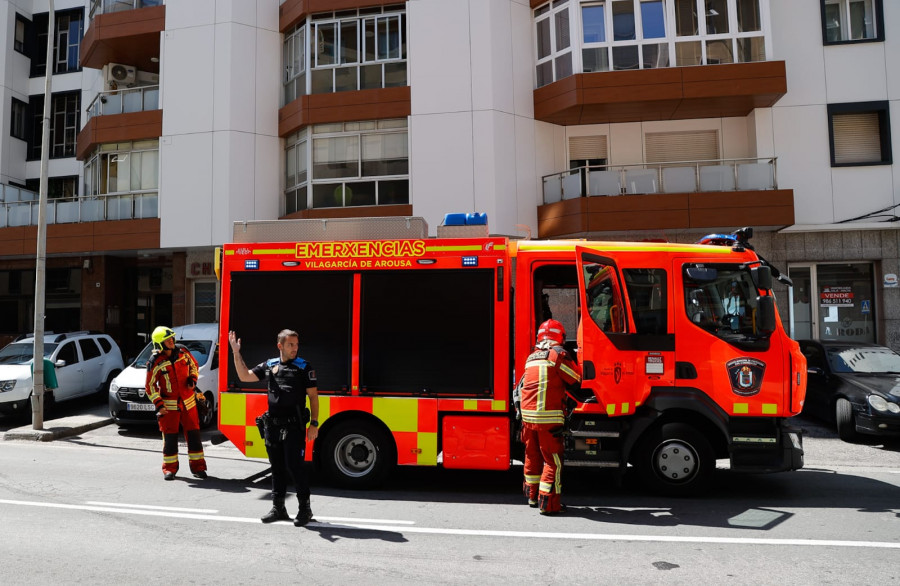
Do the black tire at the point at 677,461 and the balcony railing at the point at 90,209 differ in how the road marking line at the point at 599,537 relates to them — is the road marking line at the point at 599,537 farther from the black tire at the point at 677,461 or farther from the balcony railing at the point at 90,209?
the balcony railing at the point at 90,209

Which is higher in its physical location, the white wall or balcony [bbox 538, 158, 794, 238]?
the white wall

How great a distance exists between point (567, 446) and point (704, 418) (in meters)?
1.44

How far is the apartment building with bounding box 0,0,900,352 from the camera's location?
14625 mm

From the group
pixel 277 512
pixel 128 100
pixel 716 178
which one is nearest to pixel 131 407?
pixel 277 512

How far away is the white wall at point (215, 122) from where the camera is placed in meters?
16.6

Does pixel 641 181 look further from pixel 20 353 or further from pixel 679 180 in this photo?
pixel 20 353

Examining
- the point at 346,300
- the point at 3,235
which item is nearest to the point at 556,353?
the point at 346,300

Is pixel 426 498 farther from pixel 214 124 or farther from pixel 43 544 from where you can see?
pixel 214 124

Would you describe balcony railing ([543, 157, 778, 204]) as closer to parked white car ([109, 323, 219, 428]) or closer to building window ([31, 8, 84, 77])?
parked white car ([109, 323, 219, 428])

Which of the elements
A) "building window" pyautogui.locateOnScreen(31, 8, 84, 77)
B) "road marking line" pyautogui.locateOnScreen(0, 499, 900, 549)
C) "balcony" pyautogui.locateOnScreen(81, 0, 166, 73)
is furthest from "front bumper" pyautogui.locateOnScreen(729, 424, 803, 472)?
"building window" pyautogui.locateOnScreen(31, 8, 84, 77)

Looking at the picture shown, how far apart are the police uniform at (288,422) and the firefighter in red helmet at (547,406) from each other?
80.4 inches

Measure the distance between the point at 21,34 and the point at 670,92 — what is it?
23211 mm

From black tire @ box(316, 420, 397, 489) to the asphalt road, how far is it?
0.17 meters

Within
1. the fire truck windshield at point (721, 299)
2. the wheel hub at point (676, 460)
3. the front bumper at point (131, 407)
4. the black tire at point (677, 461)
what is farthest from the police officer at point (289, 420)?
the front bumper at point (131, 407)
